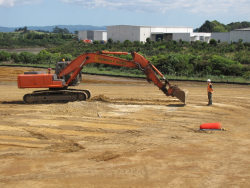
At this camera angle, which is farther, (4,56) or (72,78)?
(4,56)

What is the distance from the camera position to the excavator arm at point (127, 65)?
51.1ft

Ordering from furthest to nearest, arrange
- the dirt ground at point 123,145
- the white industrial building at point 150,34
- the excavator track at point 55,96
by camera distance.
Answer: the white industrial building at point 150,34 < the excavator track at point 55,96 < the dirt ground at point 123,145

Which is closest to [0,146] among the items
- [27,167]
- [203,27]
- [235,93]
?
[27,167]

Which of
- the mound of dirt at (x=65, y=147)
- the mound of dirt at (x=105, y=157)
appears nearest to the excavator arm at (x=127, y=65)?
the mound of dirt at (x=65, y=147)

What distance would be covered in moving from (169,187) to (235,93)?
15293mm

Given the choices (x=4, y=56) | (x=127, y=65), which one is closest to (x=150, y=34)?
(x=4, y=56)

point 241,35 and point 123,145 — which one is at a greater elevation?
point 241,35

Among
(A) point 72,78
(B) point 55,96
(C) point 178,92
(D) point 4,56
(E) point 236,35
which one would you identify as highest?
(E) point 236,35

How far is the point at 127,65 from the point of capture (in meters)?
15.9

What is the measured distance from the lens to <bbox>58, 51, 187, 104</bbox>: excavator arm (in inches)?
613

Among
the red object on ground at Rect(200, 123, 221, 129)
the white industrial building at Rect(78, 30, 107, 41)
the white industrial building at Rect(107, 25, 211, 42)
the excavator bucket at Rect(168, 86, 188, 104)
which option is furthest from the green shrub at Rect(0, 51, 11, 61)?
the white industrial building at Rect(78, 30, 107, 41)

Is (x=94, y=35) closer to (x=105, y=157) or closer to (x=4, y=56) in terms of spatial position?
(x=4, y=56)

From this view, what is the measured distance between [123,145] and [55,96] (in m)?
7.87

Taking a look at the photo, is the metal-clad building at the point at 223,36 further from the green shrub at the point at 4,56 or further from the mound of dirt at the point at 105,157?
the mound of dirt at the point at 105,157
